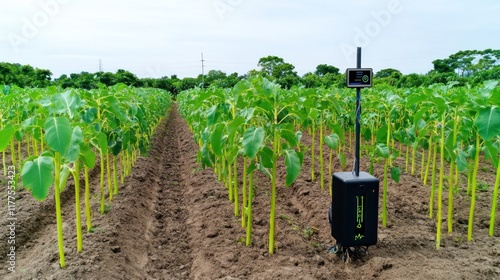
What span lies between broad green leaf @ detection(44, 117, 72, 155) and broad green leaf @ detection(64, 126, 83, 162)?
0.14 metres

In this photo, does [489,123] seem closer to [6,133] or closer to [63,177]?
[63,177]

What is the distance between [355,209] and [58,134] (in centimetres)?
274

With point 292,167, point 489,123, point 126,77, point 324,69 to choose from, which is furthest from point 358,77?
point 126,77

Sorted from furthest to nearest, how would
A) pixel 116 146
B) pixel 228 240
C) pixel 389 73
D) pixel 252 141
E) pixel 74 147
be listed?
pixel 389 73
pixel 116 146
pixel 228 240
pixel 252 141
pixel 74 147

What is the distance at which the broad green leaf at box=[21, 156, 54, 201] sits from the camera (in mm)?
2943

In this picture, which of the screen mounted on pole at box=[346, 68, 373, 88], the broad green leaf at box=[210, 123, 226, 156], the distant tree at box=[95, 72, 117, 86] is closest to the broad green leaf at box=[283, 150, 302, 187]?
the broad green leaf at box=[210, 123, 226, 156]

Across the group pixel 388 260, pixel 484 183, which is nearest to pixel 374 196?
pixel 388 260

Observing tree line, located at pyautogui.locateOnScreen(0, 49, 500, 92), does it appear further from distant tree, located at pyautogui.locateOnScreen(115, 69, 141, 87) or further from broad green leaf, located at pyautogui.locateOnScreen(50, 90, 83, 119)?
broad green leaf, located at pyautogui.locateOnScreen(50, 90, 83, 119)

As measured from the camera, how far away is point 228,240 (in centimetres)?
456

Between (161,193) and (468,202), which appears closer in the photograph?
(468,202)

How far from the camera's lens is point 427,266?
11.9 ft

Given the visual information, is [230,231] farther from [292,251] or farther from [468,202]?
[468,202]

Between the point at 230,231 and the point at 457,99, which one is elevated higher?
the point at 457,99

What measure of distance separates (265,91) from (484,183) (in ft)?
18.1
